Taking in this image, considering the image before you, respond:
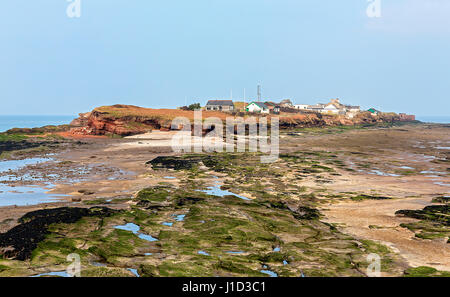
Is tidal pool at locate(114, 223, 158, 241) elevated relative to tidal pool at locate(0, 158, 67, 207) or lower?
lower

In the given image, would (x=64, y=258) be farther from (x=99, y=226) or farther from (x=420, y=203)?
(x=420, y=203)

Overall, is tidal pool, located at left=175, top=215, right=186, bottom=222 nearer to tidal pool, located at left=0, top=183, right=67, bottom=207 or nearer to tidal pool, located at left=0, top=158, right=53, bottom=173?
tidal pool, located at left=0, top=183, right=67, bottom=207

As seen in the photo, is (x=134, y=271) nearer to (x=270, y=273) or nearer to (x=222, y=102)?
(x=270, y=273)

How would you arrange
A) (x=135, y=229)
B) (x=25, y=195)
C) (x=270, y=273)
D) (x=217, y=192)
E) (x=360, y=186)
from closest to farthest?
1. (x=270, y=273)
2. (x=135, y=229)
3. (x=25, y=195)
4. (x=217, y=192)
5. (x=360, y=186)

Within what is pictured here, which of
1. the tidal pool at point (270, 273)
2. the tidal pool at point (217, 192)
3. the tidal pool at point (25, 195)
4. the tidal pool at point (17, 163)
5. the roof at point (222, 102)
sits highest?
the roof at point (222, 102)

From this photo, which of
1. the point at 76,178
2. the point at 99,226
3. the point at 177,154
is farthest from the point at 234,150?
the point at 99,226

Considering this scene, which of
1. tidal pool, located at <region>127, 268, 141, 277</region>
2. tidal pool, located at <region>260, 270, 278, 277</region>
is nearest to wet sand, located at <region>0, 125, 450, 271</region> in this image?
tidal pool, located at <region>260, 270, 278, 277</region>

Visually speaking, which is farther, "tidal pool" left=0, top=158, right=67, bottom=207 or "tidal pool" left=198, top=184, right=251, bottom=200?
"tidal pool" left=198, top=184, right=251, bottom=200

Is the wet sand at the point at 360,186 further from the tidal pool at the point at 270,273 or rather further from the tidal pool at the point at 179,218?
the tidal pool at the point at 270,273

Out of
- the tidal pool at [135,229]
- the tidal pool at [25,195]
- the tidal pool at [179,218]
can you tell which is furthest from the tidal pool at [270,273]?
the tidal pool at [25,195]

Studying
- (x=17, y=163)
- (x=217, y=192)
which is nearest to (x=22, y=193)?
(x=217, y=192)

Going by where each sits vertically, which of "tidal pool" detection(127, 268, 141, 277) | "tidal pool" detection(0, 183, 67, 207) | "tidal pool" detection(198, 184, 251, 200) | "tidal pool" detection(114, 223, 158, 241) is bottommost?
"tidal pool" detection(127, 268, 141, 277)

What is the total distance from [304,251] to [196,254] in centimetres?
411

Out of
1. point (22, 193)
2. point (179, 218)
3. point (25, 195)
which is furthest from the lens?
point (22, 193)
